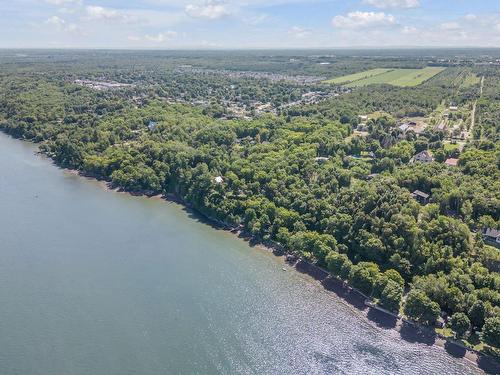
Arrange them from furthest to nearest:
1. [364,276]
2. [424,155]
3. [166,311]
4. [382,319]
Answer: [424,155], [364,276], [166,311], [382,319]

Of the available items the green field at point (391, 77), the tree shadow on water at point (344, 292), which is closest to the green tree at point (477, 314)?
the tree shadow on water at point (344, 292)

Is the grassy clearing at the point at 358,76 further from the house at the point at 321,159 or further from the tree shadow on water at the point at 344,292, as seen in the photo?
the tree shadow on water at the point at 344,292

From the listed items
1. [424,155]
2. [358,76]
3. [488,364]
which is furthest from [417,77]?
[488,364]

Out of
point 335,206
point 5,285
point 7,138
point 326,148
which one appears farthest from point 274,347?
point 7,138

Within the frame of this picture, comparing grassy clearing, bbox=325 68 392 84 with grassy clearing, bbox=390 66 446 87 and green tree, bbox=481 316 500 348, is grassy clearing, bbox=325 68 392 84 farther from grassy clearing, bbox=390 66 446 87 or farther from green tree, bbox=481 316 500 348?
green tree, bbox=481 316 500 348

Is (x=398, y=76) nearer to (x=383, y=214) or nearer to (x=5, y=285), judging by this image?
(x=383, y=214)

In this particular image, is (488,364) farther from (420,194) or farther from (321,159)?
(321,159)
